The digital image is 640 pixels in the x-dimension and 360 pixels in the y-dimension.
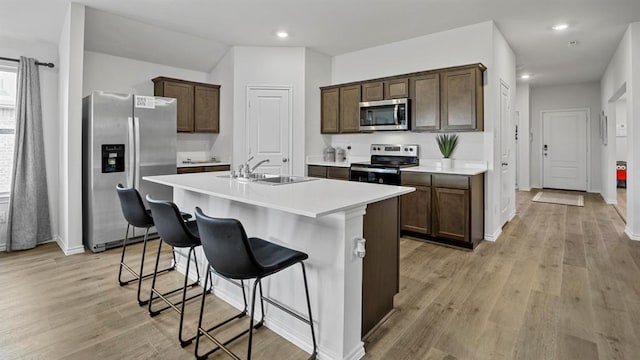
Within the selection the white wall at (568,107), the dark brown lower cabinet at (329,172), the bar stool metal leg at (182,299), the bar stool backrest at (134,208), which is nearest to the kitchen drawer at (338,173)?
the dark brown lower cabinet at (329,172)

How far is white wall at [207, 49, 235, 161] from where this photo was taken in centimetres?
523

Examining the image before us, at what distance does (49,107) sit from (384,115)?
4.31 meters

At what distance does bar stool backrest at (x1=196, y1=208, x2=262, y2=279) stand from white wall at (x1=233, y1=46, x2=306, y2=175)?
3622 mm

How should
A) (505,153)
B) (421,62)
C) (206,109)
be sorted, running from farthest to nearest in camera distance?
1. (206,109)
2. (505,153)
3. (421,62)

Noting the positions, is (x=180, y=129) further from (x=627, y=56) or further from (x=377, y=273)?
(x=627, y=56)

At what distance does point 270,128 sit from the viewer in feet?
17.4

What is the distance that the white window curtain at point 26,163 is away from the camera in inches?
151

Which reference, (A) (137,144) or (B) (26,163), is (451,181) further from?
(B) (26,163)

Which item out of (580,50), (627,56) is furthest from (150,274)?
(580,50)

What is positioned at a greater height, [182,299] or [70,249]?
[70,249]

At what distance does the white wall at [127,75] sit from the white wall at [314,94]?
1.40 meters

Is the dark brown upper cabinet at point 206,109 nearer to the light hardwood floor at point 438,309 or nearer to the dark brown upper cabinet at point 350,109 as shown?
the dark brown upper cabinet at point 350,109

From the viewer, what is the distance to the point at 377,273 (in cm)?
215

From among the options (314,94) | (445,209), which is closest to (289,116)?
(314,94)
